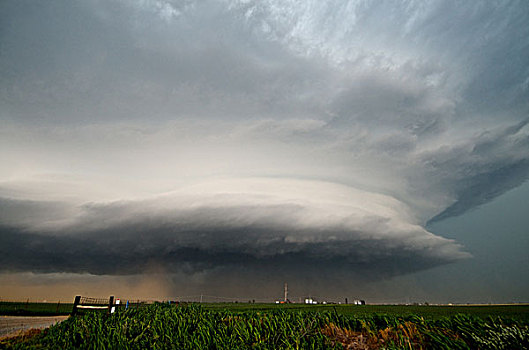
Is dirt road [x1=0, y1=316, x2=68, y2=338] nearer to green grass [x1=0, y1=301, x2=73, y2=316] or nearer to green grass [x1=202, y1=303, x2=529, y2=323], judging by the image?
green grass [x1=202, y1=303, x2=529, y2=323]

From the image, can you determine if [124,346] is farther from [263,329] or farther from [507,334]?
[507,334]

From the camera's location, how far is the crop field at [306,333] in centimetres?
694

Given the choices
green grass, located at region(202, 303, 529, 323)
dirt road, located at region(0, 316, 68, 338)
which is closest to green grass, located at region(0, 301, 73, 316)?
dirt road, located at region(0, 316, 68, 338)

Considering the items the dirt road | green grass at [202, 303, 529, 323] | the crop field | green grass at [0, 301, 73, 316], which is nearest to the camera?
the crop field

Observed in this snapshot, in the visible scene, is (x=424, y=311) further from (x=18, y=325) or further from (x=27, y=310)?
(x=27, y=310)

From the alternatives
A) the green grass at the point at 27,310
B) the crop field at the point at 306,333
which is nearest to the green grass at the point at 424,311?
the crop field at the point at 306,333

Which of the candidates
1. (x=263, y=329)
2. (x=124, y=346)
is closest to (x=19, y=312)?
(x=124, y=346)

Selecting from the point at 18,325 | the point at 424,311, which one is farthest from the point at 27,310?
the point at 424,311

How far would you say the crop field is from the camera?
6.94 m

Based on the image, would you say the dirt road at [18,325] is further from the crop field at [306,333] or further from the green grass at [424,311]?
the green grass at [424,311]

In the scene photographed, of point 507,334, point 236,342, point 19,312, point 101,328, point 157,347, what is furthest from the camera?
point 19,312

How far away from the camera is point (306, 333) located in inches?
342

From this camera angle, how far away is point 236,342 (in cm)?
874

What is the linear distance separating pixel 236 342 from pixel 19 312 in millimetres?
52246
